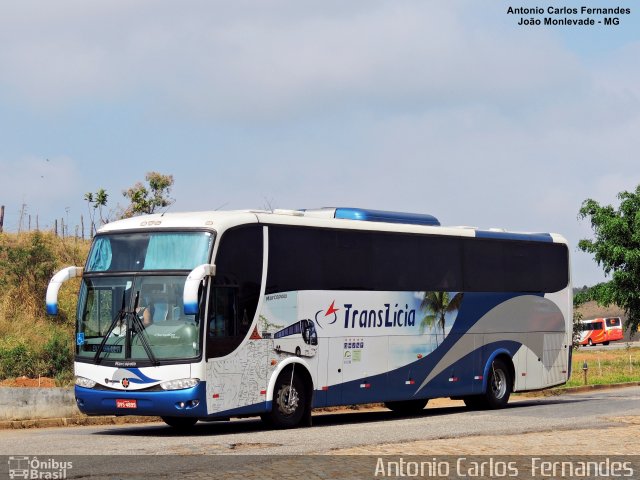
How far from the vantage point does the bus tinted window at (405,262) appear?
790 inches

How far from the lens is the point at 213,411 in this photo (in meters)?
18.3

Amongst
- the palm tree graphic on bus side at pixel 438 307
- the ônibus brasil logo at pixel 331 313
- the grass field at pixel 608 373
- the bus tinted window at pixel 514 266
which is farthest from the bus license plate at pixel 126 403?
the grass field at pixel 608 373

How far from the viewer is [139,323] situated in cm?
1834

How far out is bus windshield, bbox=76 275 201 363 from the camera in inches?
714

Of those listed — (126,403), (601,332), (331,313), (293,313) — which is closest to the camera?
(126,403)

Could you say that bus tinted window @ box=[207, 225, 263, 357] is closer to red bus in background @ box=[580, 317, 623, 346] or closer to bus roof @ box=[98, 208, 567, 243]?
bus roof @ box=[98, 208, 567, 243]

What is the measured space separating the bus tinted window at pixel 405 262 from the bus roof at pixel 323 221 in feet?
0.49

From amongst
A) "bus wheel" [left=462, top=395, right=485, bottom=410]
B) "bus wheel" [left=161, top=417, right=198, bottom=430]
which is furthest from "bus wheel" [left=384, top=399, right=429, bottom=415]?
"bus wheel" [left=161, top=417, right=198, bottom=430]

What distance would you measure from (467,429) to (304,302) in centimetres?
363

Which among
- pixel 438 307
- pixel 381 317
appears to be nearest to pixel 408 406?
pixel 438 307

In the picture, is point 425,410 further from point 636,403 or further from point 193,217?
point 193,217

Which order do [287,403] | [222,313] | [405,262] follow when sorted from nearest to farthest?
1. [222,313]
2. [287,403]
3. [405,262]

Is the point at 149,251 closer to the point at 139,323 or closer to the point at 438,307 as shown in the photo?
the point at 139,323

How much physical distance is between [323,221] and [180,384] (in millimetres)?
4598
